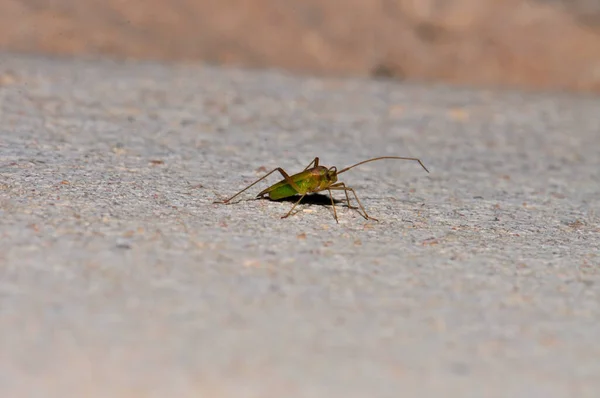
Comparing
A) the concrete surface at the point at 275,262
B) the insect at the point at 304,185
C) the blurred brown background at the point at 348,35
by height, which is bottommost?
the concrete surface at the point at 275,262

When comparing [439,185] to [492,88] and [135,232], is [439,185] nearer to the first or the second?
[135,232]

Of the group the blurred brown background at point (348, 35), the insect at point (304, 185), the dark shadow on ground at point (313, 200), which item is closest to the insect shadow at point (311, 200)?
the dark shadow on ground at point (313, 200)

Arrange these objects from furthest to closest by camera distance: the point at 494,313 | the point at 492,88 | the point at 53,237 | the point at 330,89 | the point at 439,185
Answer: the point at 492,88 < the point at 330,89 < the point at 439,185 < the point at 53,237 < the point at 494,313

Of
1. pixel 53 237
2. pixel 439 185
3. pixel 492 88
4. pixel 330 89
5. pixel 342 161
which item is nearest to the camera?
pixel 53 237

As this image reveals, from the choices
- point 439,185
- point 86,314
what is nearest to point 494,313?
point 86,314

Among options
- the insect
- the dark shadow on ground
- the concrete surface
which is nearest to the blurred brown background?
the concrete surface

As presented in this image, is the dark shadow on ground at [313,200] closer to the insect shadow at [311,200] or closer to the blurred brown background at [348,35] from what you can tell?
the insect shadow at [311,200]

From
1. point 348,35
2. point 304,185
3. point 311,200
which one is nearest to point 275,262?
point 304,185

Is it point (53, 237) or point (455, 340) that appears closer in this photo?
point (455, 340)
